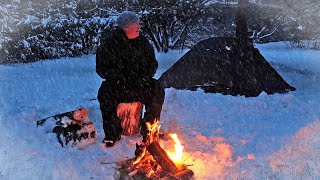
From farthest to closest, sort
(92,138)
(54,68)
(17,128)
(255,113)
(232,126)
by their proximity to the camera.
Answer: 1. (54,68)
2. (255,113)
3. (232,126)
4. (17,128)
5. (92,138)

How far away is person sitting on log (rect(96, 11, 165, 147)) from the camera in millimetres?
5344

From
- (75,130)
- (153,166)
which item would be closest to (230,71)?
(75,130)

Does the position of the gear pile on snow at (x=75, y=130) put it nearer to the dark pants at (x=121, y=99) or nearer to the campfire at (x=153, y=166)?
the dark pants at (x=121, y=99)

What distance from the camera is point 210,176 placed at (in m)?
4.33

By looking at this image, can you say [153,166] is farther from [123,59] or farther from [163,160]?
[123,59]

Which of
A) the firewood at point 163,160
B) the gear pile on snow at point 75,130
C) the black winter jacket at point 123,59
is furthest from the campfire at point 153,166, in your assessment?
the black winter jacket at point 123,59

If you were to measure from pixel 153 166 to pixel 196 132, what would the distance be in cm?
201

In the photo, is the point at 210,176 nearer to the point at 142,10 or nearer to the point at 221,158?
the point at 221,158

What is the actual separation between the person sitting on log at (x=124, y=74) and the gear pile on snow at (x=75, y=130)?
229mm

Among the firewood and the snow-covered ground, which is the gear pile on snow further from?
the firewood

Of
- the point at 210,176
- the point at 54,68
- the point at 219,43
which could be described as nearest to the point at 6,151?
the point at 210,176

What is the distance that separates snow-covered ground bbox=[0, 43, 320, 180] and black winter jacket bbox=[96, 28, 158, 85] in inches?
35.0

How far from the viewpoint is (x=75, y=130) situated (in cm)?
516

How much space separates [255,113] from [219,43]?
2148 mm
